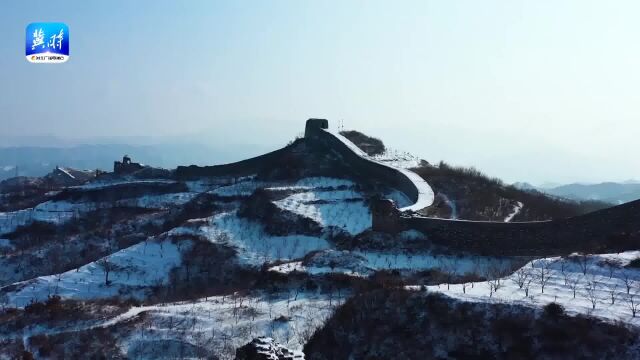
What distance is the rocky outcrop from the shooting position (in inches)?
496

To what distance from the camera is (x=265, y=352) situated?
1260 cm

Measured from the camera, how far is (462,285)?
53.7 feet

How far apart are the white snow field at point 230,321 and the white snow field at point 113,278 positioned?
20.4 ft

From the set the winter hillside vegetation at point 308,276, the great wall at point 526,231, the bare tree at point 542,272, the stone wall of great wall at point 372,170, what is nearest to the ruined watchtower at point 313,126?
the stone wall of great wall at point 372,170

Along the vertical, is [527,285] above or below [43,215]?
above

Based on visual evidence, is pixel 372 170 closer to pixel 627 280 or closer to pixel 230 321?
pixel 230 321

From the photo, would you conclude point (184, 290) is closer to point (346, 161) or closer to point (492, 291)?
point (492, 291)

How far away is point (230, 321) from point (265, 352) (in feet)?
16.1

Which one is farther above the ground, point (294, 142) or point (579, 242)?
point (294, 142)

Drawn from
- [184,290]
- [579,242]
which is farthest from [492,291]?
[184,290]

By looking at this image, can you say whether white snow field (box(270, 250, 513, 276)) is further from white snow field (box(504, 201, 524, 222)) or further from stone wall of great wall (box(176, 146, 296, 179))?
stone wall of great wall (box(176, 146, 296, 179))

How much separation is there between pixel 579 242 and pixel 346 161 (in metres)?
23.7

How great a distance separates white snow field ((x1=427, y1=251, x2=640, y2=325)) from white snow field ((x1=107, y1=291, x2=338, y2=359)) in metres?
3.63

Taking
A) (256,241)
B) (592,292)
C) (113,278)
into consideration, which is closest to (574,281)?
(592,292)
